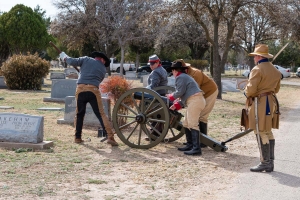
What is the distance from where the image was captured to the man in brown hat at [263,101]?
739 cm

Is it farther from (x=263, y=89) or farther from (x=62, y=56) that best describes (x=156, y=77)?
(x=263, y=89)

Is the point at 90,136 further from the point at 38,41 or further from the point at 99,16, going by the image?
the point at 38,41

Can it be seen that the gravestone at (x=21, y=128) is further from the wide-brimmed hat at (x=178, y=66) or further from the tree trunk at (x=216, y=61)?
the tree trunk at (x=216, y=61)

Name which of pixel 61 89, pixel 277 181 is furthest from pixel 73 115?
pixel 61 89

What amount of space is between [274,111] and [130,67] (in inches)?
1850

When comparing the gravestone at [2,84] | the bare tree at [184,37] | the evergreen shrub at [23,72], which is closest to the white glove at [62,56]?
the evergreen shrub at [23,72]

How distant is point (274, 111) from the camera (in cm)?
751

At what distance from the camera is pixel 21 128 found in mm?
8797

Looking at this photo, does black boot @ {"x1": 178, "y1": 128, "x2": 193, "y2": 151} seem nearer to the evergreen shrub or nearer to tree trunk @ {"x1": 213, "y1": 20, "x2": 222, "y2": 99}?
tree trunk @ {"x1": 213, "y1": 20, "x2": 222, "y2": 99}

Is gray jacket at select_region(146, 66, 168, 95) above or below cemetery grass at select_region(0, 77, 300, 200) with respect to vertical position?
above

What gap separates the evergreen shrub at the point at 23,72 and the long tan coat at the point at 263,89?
686 inches

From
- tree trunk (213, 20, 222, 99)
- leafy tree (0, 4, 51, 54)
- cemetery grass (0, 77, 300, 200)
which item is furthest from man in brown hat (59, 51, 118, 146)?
leafy tree (0, 4, 51, 54)

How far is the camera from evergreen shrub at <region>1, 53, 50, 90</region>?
23531mm

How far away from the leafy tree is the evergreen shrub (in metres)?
24.4
